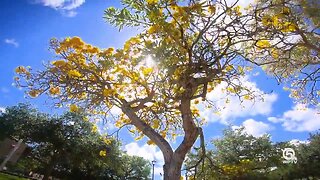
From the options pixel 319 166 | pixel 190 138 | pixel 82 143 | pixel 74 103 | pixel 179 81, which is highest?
pixel 82 143

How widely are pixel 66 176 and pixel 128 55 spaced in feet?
125

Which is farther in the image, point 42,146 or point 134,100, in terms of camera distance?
point 42,146

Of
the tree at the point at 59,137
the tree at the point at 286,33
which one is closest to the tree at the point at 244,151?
the tree at the point at 59,137

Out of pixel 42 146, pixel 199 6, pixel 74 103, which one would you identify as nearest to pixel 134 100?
pixel 74 103

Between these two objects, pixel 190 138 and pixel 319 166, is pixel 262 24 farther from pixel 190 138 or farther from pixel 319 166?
pixel 319 166

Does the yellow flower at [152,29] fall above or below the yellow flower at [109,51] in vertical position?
below

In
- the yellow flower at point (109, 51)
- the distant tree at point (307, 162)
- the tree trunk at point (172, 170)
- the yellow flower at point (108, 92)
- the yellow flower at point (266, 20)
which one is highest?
the distant tree at point (307, 162)

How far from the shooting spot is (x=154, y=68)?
6402 millimetres

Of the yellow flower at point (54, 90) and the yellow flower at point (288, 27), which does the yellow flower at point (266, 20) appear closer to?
the yellow flower at point (288, 27)
